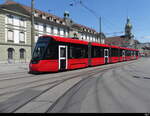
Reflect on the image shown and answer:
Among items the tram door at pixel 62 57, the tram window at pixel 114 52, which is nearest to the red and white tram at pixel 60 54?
the tram door at pixel 62 57

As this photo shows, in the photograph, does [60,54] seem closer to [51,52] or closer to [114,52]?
[51,52]

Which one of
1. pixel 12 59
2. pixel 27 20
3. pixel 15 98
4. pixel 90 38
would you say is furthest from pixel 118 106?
pixel 90 38

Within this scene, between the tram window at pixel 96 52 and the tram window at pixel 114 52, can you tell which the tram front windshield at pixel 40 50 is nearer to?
the tram window at pixel 96 52

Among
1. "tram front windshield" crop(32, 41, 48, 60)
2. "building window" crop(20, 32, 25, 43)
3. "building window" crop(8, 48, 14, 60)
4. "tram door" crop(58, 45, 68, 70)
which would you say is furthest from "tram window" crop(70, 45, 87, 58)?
"building window" crop(20, 32, 25, 43)

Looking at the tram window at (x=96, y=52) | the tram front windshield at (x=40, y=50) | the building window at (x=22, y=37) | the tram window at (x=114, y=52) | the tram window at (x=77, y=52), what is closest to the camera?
the tram front windshield at (x=40, y=50)

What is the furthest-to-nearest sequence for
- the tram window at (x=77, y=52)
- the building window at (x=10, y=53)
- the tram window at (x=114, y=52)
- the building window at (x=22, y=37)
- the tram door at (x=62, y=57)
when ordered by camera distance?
1. the building window at (x=22, y=37)
2. the building window at (x=10, y=53)
3. the tram window at (x=114, y=52)
4. the tram window at (x=77, y=52)
5. the tram door at (x=62, y=57)

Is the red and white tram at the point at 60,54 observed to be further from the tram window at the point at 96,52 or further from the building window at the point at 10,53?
the building window at the point at 10,53

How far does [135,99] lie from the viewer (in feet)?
16.9

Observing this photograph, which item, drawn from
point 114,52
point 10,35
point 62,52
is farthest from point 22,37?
point 62,52

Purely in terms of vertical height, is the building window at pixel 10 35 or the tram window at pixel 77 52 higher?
the building window at pixel 10 35

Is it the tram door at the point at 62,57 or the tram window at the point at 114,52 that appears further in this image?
the tram window at the point at 114,52

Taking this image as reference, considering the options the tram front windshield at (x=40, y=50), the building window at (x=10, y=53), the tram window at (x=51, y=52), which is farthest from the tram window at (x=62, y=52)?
the building window at (x=10, y=53)

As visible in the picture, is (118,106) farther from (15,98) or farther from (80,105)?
(15,98)

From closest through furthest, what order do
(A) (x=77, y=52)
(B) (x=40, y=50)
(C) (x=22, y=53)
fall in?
1. (B) (x=40, y=50)
2. (A) (x=77, y=52)
3. (C) (x=22, y=53)
